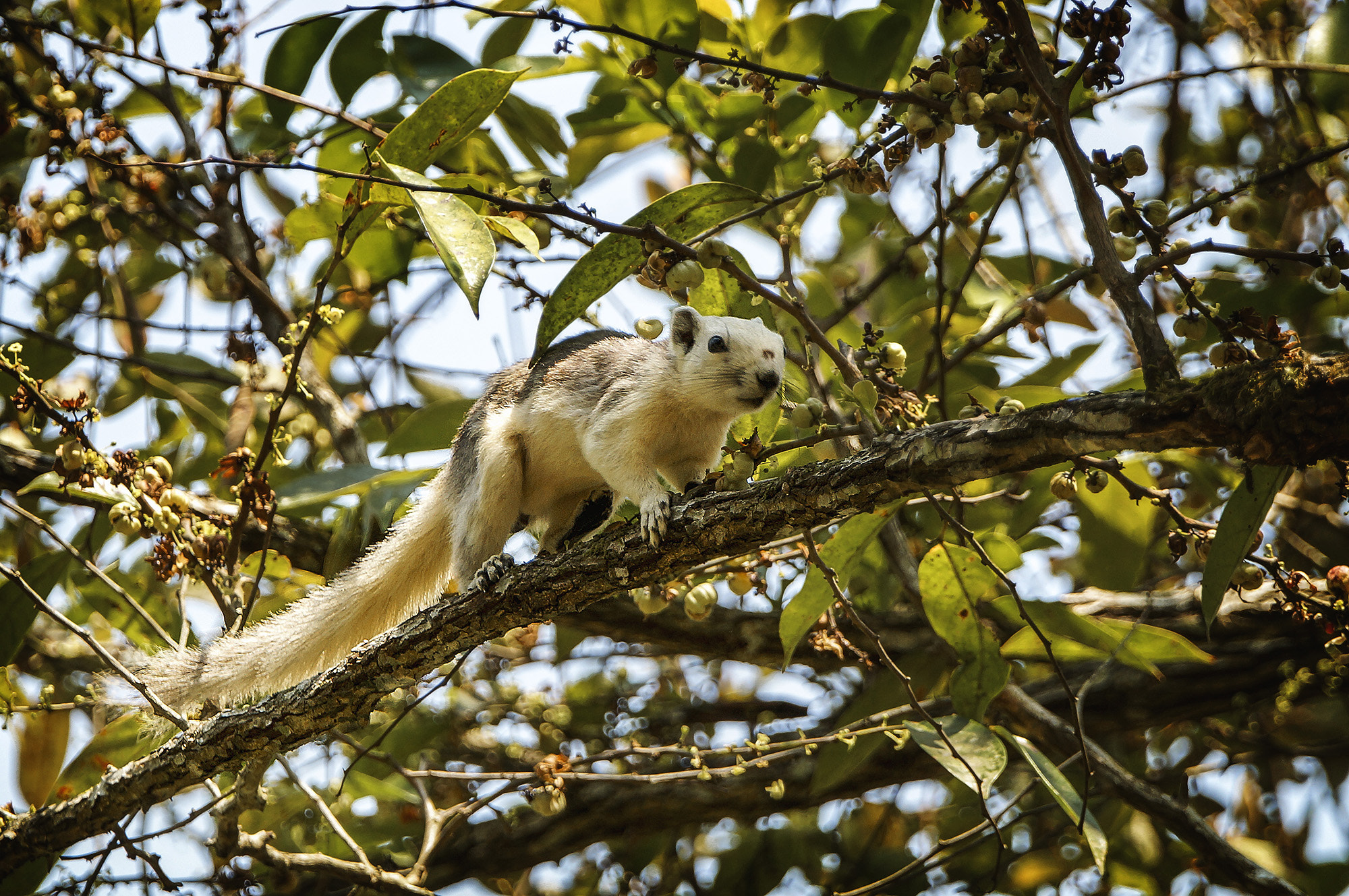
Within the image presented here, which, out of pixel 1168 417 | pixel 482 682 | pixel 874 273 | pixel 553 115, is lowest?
pixel 482 682

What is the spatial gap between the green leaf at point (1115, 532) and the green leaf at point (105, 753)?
3401mm

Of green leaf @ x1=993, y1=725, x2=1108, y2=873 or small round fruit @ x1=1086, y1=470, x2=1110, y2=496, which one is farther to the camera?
green leaf @ x1=993, y1=725, x2=1108, y2=873

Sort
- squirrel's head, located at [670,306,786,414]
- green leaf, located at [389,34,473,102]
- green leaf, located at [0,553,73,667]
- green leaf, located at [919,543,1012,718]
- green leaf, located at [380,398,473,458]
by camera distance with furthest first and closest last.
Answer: green leaf, located at [380,398,473,458] < green leaf, located at [389,34,473,102] < green leaf, located at [0,553,73,667] < squirrel's head, located at [670,306,786,414] < green leaf, located at [919,543,1012,718]

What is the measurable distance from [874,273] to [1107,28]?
98.5 inches

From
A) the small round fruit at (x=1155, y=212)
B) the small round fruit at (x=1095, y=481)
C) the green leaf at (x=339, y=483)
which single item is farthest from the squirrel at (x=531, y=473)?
the small round fruit at (x=1155, y=212)

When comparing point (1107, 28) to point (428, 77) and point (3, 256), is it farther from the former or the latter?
point (3, 256)

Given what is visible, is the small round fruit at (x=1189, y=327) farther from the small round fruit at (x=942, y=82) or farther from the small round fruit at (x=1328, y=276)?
the small round fruit at (x=942, y=82)

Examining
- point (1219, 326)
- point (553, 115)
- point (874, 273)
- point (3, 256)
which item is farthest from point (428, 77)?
point (1219, 326)

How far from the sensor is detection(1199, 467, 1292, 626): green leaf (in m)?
2.15

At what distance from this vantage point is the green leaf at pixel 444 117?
2.52 m

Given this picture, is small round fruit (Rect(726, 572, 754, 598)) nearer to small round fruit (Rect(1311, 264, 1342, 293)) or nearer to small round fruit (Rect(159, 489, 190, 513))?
small round fruit (Rect(159, 489, 190, 513))

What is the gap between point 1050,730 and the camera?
367cm

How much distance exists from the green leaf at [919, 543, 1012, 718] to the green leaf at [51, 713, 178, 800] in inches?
104

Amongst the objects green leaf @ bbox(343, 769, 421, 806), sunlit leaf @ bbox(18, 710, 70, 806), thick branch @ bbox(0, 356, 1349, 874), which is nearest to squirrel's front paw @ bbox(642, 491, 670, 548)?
thick branch @ bbox(0, 356, 1349, 874)
